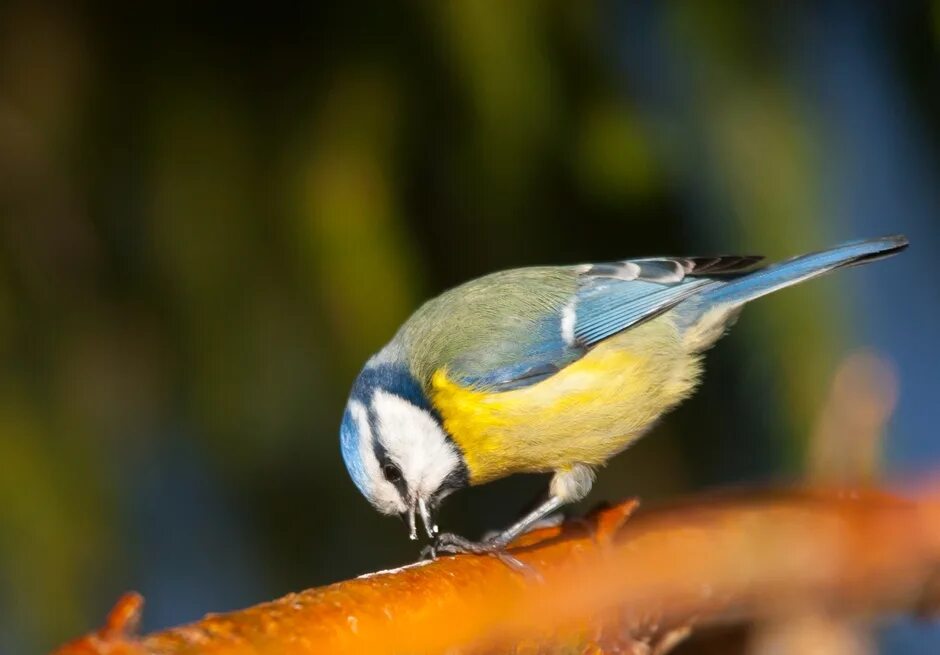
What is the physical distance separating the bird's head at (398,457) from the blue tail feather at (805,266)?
1.00ft

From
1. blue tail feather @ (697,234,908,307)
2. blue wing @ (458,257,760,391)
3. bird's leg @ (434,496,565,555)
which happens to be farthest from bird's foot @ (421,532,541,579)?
blue tail feather @ (697,234,908,307)

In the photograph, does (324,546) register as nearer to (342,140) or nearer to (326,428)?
(326,428)

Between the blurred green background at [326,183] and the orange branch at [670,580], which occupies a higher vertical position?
the blurred green background at [326,183]

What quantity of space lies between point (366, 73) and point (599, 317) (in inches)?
12.3

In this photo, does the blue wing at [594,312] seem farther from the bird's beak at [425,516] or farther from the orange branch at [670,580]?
the orange branch at [670,580]

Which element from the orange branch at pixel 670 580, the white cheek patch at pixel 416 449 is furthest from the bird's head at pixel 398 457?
the orange branch at pixel 670 580

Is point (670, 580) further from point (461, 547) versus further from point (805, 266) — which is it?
point (805, 266)

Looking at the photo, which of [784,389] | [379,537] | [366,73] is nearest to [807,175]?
[784,389]

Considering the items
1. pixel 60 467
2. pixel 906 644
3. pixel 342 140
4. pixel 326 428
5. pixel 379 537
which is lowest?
pixel 906 644

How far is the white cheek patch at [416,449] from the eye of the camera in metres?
0.88

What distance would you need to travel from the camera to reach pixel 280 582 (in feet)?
3.76

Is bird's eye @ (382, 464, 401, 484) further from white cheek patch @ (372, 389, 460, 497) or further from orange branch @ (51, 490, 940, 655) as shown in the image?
orange branch @ (51, 490, 940, 655)

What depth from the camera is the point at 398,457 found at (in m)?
0.88

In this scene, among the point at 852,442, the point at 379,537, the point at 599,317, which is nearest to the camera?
the point at 852,442
